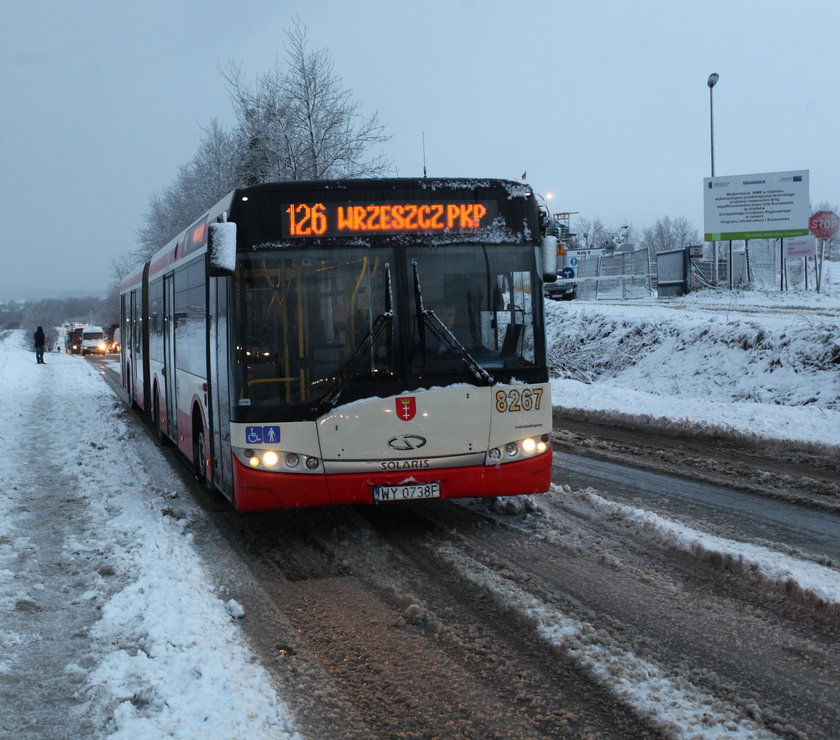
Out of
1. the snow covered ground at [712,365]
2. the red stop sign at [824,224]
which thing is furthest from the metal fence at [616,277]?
the red stop sign at [824,224]

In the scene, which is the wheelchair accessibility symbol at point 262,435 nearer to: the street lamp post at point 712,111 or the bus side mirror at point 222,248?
the bus side mirror at point 222,248

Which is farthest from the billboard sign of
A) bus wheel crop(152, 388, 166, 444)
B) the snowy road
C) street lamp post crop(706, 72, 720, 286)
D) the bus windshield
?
the bus windshield

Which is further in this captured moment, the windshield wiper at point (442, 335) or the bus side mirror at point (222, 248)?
the windshield wiper at point (442, 335)

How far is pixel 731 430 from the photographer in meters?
12.7

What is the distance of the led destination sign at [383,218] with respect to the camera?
280 inches

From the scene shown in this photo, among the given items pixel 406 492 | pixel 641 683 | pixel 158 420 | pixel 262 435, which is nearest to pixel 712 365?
Answer: pixel 158 420

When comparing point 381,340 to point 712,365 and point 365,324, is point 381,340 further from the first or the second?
point 712,365

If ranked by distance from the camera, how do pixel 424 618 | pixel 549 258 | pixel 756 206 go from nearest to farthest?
1. pixel 424 618
2. pixel 549 258
3. pixel 756 206

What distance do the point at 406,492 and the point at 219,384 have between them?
6.44ft

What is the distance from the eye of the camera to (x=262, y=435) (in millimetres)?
7004

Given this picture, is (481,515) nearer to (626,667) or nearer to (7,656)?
(626,667)

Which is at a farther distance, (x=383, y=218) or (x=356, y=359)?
(x=383, y=218)

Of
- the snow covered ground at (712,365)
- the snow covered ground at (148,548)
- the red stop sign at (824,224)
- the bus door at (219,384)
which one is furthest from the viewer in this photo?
the red stop sign at (824,224)

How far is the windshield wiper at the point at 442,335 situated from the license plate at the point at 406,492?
997mm
